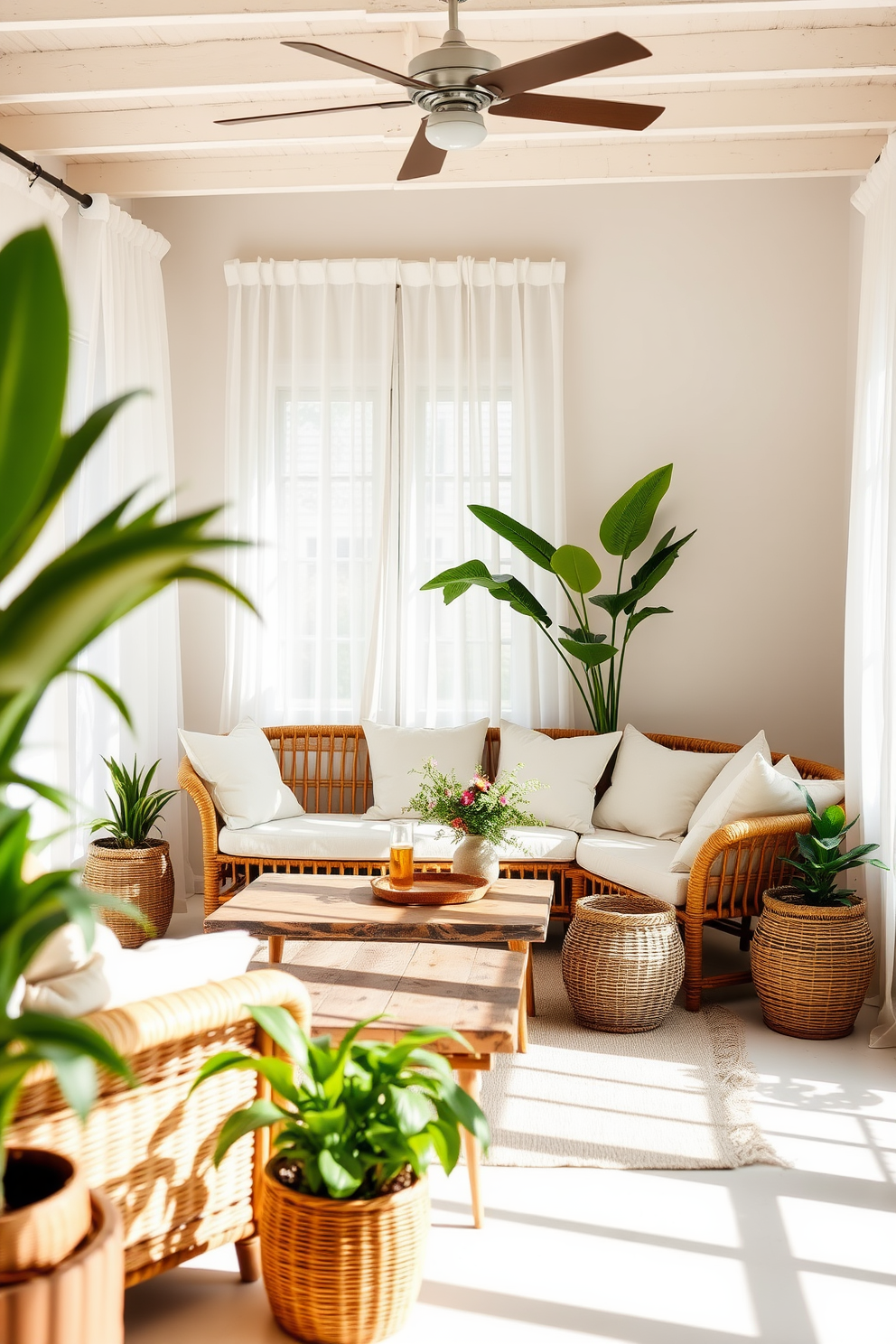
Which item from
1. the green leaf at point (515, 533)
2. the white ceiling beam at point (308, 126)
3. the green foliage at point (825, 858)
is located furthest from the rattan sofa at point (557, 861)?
the white ceiling beam at point (308, 126)

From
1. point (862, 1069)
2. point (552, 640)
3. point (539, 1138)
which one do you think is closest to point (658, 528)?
point (552, 640)

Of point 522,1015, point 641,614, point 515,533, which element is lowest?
point 522,1015

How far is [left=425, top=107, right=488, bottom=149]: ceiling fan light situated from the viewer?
8.75 ft

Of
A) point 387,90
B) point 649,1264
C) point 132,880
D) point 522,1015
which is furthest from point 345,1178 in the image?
point 387,90

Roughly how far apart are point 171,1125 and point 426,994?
841 millimetres

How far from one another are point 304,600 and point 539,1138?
116 inches

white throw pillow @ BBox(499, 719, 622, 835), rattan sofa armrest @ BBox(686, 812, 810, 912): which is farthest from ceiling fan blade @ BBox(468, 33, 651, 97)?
white throw pillow @ BBox(499, 719, 622, 835)

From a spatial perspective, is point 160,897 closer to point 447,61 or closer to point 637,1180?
point 637,1180

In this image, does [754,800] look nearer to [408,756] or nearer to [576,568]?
[576,568]

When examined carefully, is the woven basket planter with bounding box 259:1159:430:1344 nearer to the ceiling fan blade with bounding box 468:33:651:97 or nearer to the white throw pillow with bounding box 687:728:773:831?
the ceiling fan blade with bounding box 468:33:651:97

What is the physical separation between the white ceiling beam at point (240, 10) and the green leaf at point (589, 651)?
2.23m

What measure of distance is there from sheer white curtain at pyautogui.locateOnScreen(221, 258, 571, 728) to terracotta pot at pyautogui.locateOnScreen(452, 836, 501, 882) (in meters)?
1.51

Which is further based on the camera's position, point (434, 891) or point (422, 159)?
point (434, 891)

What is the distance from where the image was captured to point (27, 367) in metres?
1.09
